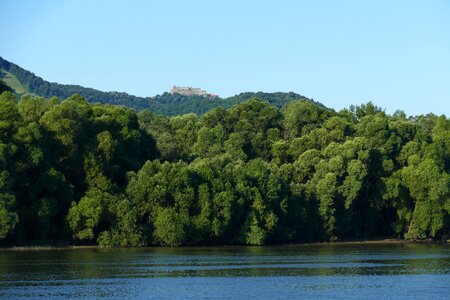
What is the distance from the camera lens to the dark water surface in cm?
5319

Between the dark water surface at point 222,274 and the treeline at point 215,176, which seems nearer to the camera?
the dark water surface at point 222,274

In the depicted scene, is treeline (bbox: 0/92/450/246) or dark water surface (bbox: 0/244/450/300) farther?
treeline (bbox: 0/92/450/246)

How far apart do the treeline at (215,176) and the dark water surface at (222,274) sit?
4.47 m

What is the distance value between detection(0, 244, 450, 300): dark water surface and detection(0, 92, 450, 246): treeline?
176 inches

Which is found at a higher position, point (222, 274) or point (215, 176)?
point (215, 176)

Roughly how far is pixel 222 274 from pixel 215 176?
3566cm

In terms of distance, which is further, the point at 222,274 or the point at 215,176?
the point at 215,176

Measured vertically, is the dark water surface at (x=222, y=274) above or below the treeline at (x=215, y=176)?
below

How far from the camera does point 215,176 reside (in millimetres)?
99125

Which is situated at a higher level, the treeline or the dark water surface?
the treeline

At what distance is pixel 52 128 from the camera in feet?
301

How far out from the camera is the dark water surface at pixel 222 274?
53.2m

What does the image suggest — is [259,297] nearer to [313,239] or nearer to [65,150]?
[65,150]

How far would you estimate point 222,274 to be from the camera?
64000 millimetres
